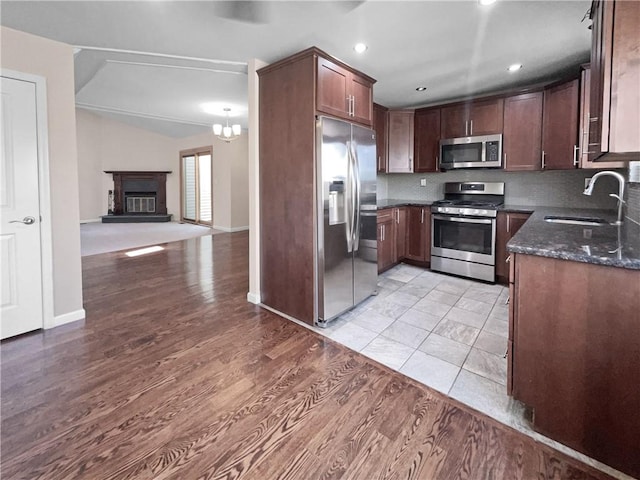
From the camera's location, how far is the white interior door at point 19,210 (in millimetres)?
2428

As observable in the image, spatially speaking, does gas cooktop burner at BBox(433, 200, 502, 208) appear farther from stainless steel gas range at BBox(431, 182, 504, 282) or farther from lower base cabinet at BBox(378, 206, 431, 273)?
lower base cabinet at BBox(378, 206, 431, 273)

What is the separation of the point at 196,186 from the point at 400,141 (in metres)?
6.74

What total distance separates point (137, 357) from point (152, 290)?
161cm

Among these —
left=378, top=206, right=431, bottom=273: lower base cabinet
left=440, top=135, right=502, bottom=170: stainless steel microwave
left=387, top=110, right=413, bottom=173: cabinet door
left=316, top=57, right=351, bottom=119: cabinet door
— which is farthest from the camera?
left=387, top=110, right=413, bottom=173: cabinet door

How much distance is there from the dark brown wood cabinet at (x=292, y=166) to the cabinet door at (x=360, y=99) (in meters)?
0.04

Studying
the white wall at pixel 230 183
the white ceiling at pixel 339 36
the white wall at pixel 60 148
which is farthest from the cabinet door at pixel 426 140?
the white wall at pixel 230 183

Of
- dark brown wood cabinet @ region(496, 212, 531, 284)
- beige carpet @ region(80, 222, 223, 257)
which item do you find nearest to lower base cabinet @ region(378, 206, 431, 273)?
dark brown wood cabinet @ region(496, 212, 531, 284)

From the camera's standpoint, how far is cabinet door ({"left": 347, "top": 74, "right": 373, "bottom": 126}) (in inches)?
119

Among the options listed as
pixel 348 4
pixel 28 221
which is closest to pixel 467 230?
pixel 348 4

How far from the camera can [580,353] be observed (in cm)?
144

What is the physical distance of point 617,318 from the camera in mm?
1345

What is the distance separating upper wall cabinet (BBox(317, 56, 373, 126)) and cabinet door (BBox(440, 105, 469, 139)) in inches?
63.1

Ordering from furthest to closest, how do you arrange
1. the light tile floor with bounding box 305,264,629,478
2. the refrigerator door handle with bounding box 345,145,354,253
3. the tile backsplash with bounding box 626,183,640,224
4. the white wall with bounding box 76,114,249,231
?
the white wall with bounding box 76,114,249,231, the refrigerator door handle with bounding box 345,145,354,253, the tile backsplash with bounding box 626,183,640,224, the light tile floor with bounding box 305,264,629,478

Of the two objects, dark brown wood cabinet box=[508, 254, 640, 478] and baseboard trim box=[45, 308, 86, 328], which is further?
baseboard trim box=[45, 308, 86, 328]
